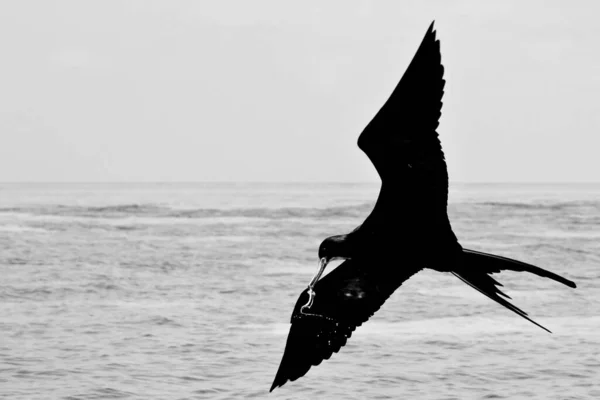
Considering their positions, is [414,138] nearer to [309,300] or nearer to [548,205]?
[309,300]

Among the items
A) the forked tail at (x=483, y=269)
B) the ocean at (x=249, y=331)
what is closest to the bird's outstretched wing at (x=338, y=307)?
Result: the forked tail at (x=483, y=269)

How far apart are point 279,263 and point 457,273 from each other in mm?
11729

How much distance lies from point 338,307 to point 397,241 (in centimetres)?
66

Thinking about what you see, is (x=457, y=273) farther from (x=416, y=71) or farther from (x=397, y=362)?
(x=397, y=362)

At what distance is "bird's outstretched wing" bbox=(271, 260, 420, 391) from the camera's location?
19.5ft

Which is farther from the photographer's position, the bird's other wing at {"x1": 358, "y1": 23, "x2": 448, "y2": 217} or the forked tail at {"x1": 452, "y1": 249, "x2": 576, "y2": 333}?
the forked tail at {"x1": 452, "y1": 249, "x2": 576, "y2": 333}

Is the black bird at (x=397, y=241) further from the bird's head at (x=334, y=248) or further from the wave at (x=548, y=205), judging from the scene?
the wave at (x=548, y=205)

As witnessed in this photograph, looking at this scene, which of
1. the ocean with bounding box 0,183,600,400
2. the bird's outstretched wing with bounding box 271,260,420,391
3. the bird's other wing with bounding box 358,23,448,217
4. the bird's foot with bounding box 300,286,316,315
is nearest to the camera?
the bird's other wing with bounding box 358,23,448,217

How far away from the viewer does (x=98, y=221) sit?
31.2 metres

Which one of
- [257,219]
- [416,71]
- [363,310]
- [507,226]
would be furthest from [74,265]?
[257,219]

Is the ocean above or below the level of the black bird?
below

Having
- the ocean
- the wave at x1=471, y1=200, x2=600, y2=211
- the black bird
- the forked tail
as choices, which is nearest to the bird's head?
the black bird

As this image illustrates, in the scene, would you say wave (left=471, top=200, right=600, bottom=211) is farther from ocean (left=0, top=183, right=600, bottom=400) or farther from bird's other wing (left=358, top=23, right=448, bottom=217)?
bird's other wing (left=358, top=23, right=448, bottom=217)

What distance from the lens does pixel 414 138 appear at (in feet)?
16.7
